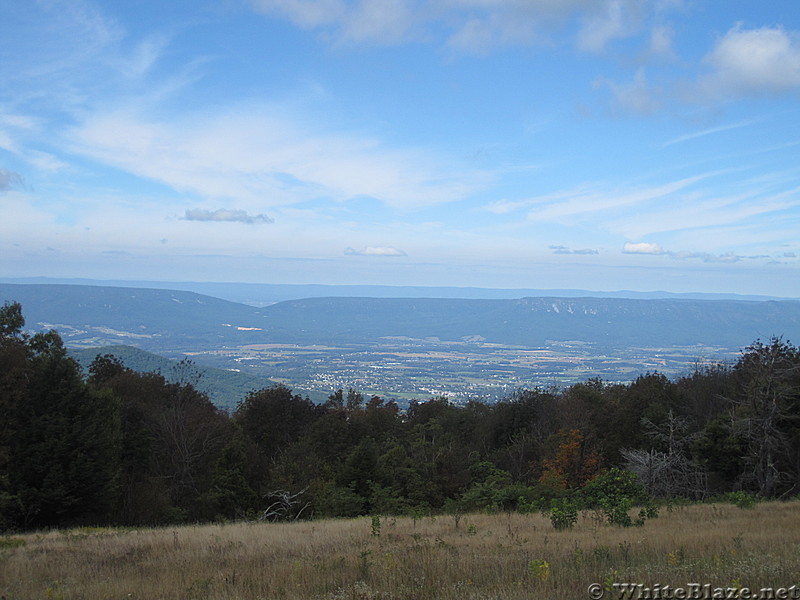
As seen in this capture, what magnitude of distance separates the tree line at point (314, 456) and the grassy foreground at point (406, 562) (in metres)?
4.31

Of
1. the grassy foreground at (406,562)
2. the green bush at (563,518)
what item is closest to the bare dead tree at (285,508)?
the grassy foreground at (406,562)

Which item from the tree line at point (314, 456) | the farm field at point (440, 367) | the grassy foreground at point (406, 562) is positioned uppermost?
the grassy foreground at point (406, 562)

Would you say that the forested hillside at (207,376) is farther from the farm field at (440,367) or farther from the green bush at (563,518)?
the green bush at (563,518)

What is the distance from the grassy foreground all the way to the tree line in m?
4.31

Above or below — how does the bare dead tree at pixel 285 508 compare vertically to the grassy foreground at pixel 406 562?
below

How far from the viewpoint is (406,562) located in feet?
26.1

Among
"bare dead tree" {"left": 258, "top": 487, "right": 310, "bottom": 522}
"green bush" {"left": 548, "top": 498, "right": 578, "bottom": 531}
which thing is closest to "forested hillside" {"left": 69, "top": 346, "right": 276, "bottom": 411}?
"bare dead tree" {"left": 258, "top": 487, "right": 310, "bottom": 522}

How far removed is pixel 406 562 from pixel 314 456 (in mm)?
25128

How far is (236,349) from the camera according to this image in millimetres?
193625

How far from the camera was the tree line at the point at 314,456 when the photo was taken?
21.5 m

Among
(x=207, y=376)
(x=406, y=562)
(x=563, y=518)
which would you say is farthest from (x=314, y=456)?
(x=207, y=376)

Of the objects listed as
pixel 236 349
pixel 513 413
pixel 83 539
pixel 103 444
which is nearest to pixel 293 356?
pixel 236 349

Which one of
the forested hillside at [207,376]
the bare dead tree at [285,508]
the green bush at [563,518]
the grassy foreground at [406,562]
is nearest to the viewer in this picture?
the grassy foreground at [406,562]

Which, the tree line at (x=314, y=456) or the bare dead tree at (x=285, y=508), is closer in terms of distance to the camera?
the tree line at (x=314, y=456)
